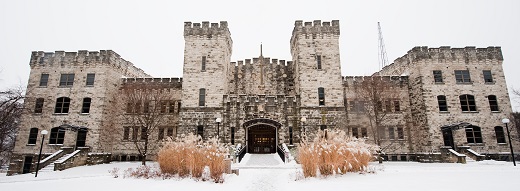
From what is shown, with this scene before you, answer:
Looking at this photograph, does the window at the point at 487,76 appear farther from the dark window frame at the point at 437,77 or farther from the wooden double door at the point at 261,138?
the wooden double door at the point at 261,138

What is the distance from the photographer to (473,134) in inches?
933

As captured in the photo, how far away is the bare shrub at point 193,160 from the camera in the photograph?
11.9 metres

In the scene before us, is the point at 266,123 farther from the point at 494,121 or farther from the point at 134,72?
the point at 494,121

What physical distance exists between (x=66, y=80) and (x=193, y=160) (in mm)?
21352

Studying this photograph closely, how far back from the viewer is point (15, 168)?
22641 millimetres

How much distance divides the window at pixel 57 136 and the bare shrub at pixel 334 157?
23465mm

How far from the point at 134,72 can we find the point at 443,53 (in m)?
32.7

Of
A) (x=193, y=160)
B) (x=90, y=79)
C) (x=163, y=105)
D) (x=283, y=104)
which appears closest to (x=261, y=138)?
(x=283, y=104)

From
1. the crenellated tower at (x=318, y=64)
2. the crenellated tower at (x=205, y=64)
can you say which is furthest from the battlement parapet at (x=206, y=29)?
the crenellated tower at (x=318, y=64)

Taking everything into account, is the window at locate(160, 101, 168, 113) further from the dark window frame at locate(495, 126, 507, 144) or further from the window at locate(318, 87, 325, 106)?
the dark window frame at locate(495, 126, 507, 144)

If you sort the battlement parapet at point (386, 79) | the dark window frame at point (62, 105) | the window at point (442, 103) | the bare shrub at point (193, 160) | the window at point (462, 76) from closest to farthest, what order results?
the bare shrub at point (193, 160)
the window at point (442, 103)
the dark window frame at point (62, 105)
the window at point (462, 76)
the battlement parapet at point (386, 79)

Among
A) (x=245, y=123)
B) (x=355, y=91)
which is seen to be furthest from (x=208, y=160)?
(x=355, y=91)

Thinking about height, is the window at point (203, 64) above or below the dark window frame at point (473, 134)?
above

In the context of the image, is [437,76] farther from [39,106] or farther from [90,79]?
[39,106]
